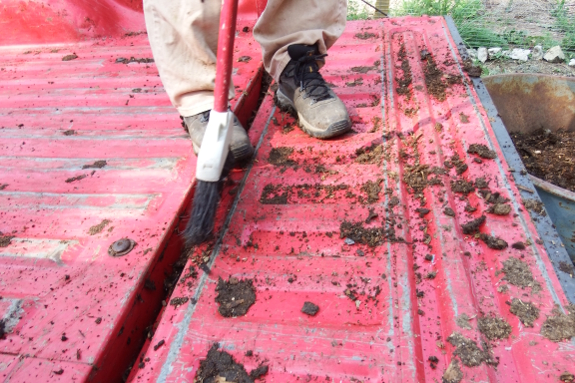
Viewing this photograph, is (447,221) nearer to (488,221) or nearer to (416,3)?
(488,221)

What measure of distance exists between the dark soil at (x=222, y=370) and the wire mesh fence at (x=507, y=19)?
3381 mm

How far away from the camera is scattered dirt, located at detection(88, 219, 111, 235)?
51.3 inches

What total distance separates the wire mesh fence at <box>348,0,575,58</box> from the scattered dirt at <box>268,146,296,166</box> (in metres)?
2.61

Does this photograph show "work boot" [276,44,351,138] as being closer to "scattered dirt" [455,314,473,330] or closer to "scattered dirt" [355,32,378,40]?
"scattered dirt" [355,32,378,40]

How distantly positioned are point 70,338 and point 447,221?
1.10 meters

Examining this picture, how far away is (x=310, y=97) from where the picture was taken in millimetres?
1628

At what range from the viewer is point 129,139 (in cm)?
173

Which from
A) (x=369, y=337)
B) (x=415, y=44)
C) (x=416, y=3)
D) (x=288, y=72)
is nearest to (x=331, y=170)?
(x=288, y=72)

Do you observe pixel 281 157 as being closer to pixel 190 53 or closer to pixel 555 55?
pixel 190 53

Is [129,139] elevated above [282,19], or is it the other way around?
[282,19]

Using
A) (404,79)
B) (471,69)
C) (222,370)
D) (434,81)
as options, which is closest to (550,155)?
(471,69)

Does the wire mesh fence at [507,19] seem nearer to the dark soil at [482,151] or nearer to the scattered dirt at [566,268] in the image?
the dark soil at [482,151]

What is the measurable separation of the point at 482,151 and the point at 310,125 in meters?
0.65

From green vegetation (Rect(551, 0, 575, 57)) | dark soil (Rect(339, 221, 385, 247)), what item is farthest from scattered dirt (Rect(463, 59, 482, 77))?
green vegetation (Rect(551, 0, 575, 57))
